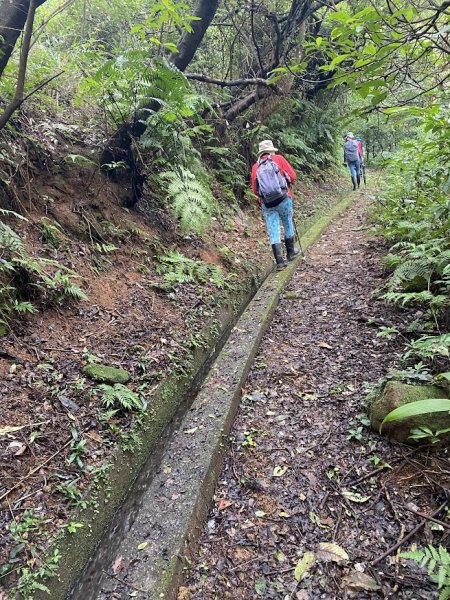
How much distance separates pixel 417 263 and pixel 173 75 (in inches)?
153

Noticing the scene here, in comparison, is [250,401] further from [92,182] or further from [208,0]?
[208,0]

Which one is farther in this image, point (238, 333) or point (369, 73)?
point (238, 333)

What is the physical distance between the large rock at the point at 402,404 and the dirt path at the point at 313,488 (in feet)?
0.37

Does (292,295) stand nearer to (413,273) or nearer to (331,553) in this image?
(413,273)

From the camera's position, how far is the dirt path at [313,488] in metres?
2.32

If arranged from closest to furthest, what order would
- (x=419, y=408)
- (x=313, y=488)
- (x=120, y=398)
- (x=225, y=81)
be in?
(x=419, y=408), (x=313, y=488), (x=120, y=398), (x=225, y=81)

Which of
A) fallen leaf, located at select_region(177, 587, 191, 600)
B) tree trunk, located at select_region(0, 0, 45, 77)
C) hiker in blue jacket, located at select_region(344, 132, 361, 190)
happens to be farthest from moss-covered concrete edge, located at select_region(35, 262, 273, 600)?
hiker in blue jacket, located at select_region(344, 132, 361, 190)

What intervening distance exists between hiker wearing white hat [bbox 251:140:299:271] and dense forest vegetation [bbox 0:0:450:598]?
927mm

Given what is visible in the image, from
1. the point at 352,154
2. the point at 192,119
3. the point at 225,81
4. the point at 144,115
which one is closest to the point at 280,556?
the point at 144,115

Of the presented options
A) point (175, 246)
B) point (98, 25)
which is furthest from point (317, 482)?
point (98, 25)

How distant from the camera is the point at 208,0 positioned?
18.6ft

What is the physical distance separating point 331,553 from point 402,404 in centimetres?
117

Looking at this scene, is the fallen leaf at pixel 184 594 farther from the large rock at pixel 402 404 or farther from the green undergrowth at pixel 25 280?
the green undergrowth at pixel 25 280

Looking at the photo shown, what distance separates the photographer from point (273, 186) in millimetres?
6414
